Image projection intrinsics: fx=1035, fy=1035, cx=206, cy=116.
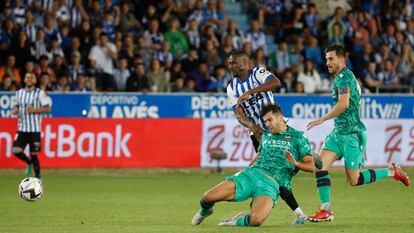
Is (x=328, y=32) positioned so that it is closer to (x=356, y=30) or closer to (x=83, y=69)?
(x=356, y=30)

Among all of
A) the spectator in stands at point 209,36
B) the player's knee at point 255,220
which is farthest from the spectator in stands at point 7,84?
the player's knee at point 255,220

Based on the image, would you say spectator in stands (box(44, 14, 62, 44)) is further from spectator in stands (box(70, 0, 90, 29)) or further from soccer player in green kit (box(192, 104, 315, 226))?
soccer player in green kit (box(192, 104, 315, 226))

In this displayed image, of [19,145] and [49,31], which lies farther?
[49,31]

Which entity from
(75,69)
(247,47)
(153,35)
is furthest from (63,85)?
(247,47)

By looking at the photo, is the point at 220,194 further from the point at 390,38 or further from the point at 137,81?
the point at 390,38

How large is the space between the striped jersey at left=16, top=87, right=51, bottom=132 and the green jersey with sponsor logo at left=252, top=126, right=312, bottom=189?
8.53 metres

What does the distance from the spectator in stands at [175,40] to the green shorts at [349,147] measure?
11.6 metres

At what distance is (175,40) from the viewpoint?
24.7 metres

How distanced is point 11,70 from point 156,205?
8.37 m

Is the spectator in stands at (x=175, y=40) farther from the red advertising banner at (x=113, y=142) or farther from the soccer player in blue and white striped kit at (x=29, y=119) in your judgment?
the soccer player in blue and white striped kit at (x=29, y=119)

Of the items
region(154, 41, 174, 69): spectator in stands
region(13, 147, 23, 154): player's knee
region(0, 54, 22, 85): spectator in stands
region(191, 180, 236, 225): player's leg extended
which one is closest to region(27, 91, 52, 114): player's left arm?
region(13, 147, 23, 154): player's knee

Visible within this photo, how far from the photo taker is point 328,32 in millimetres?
26453

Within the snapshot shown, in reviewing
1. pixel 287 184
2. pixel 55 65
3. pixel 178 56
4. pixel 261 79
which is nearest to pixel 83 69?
pixel 55 65

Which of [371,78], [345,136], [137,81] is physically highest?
[345,136]
